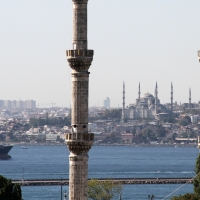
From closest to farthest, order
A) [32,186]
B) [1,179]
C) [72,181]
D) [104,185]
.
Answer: [72,181] → [1,179] → [104,185] → [32,186]

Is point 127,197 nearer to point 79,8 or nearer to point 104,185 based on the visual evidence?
point 104,185

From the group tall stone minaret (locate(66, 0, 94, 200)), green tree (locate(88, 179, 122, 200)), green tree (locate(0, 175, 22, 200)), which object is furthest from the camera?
green tree (locate(88, 179, 122, 200))

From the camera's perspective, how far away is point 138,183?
91.1 meters

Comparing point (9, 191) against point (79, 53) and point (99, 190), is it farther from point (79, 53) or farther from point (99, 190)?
point (99, 190)

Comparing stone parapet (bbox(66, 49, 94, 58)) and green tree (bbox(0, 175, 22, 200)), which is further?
green tree (bbox(0, 175, 22, 200))

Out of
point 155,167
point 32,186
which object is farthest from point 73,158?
point 155,167

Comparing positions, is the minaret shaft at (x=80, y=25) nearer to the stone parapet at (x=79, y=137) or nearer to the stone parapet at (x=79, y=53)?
the stone parapet at (x=79, y=53)

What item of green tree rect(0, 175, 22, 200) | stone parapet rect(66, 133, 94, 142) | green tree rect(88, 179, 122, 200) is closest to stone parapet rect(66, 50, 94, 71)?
stone parapet rect(66, 133, 94, 142)

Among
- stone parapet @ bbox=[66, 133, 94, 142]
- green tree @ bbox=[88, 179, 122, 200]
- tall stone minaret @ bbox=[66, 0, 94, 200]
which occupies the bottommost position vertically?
green tree @ bbox=[88, 179, 122, 200]

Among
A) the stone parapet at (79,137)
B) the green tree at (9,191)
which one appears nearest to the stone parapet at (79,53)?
the stone parapet at (79,137)

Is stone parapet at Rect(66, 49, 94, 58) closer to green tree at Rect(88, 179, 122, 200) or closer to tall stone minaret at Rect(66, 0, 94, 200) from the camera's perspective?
tall stone minaret at Rect(66, 0, 94, 200)

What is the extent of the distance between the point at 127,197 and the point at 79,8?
6226cm

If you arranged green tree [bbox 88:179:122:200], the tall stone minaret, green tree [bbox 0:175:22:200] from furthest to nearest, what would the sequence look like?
green tree [bbox 88:179:122:200], green tree [bbox 0:175:22:200], the tall stone minaret

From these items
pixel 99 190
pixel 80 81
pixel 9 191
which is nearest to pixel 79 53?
pixel 80 81
